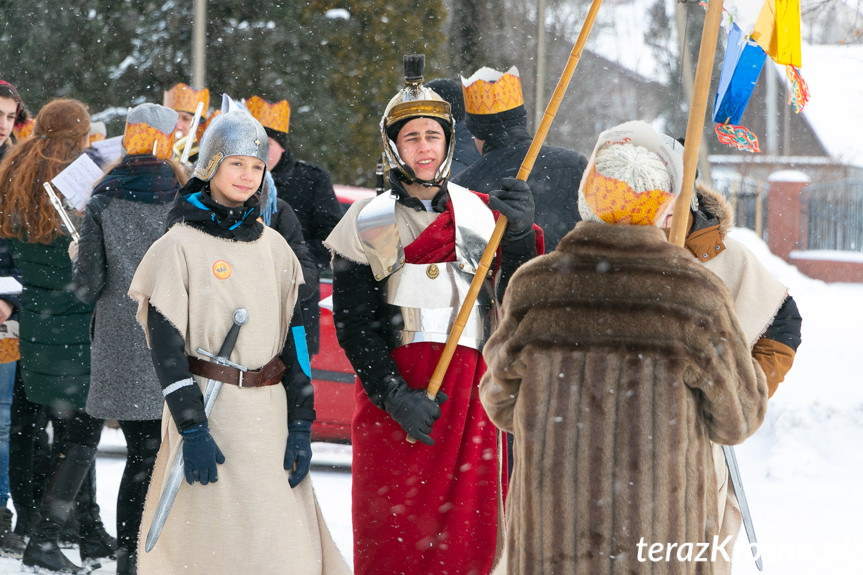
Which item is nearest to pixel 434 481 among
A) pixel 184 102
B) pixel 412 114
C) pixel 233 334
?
pixel 233 334

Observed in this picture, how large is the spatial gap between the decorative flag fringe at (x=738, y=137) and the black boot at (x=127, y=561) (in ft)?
8.82

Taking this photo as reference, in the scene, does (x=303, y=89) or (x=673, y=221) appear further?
(x=303, y=89)

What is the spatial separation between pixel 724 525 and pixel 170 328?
1.85 meters

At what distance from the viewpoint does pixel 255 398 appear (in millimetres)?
3494

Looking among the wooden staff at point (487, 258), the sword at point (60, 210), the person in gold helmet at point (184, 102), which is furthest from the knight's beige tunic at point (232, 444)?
the person in gold helmet at point (184, 102)

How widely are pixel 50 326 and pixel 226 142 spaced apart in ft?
5.90

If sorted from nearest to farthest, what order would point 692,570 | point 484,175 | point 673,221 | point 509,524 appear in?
point 692,570 < point 509,524 < point 673,221 < point 484,175

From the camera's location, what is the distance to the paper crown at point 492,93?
467cm

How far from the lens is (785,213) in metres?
19.5

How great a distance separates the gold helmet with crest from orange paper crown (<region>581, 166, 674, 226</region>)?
0.98 metres

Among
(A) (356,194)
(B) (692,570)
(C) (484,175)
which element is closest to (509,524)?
(B) (692,570)

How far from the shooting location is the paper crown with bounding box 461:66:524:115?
15.3ft

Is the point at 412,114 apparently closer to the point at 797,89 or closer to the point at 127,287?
the point at 797,89

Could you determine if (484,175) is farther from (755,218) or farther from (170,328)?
(755,218)
